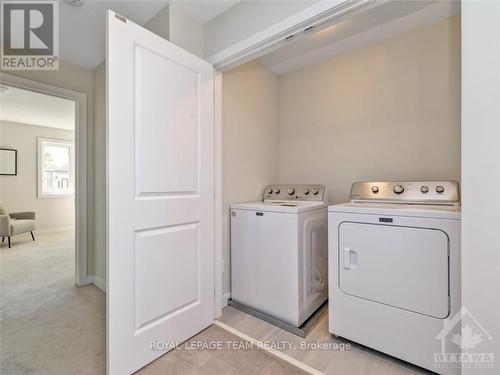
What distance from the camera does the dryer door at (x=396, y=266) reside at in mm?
1284

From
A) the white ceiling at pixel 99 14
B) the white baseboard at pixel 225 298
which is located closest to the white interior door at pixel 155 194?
the white baseboard at pixel 225 298

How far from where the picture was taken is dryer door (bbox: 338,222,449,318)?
128 cm

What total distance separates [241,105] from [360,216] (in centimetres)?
144

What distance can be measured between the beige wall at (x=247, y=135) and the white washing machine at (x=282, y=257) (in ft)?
0.52

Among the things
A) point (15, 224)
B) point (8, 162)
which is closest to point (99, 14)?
point (15, 224)

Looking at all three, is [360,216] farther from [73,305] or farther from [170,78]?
[73,305]

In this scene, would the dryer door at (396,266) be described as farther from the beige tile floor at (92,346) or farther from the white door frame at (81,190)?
the white door frame at (81,190)

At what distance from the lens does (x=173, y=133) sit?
1.53 m

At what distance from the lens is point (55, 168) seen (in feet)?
18.6

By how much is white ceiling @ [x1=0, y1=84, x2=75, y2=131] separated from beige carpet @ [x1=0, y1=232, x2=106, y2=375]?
223cm

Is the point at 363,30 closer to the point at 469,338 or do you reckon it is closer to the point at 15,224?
the point at 469,338

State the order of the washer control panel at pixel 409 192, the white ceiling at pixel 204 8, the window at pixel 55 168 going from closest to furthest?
the washer control panel at pixel 409 192 < the white ceiling at pixel 204 8 < the window at pixel 55 168

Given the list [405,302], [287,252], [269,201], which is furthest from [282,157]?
[405,302]

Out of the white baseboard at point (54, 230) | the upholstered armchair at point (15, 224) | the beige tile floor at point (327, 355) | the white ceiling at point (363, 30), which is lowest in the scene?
the beige tile floor at point (327, 355)
